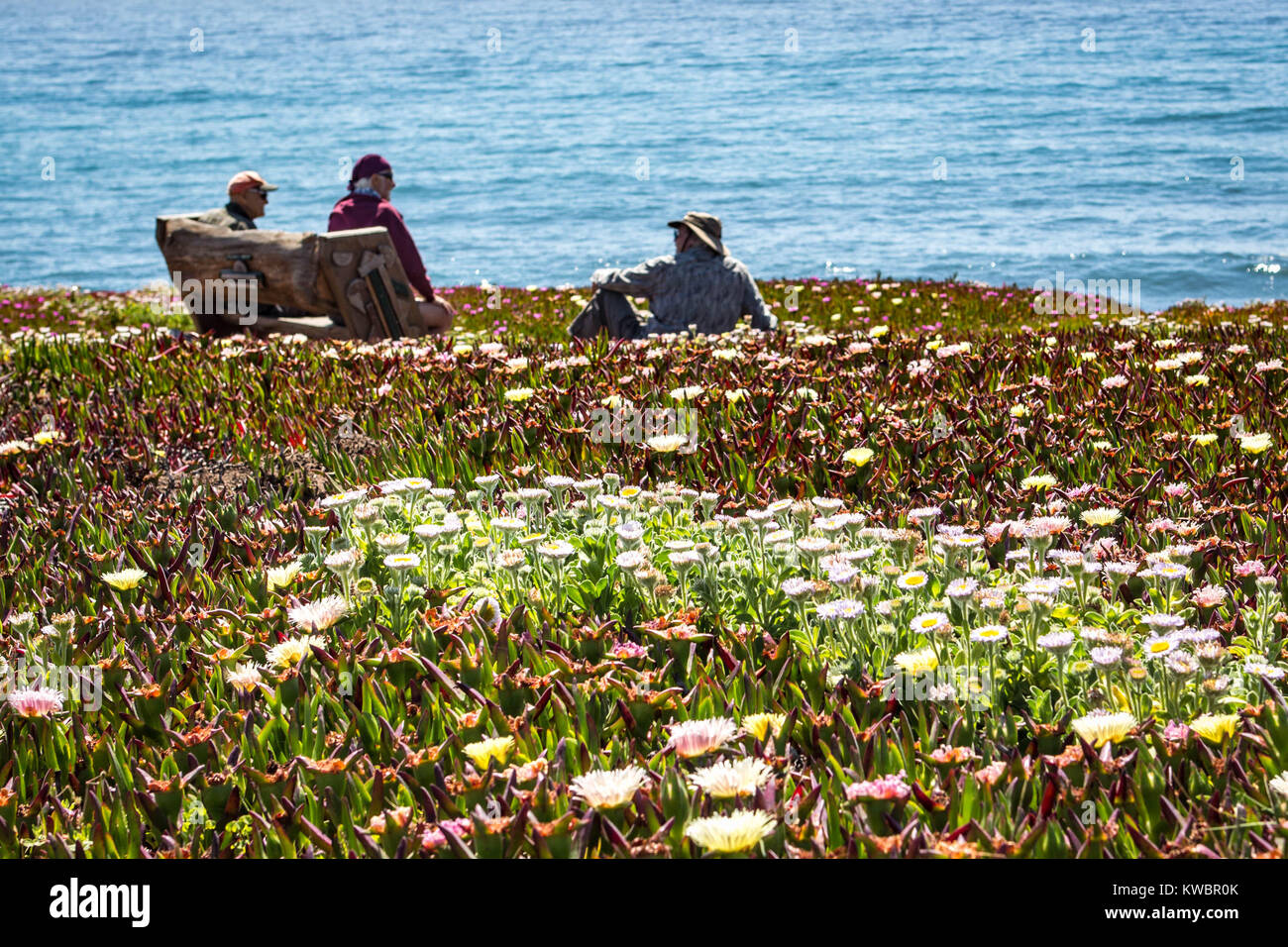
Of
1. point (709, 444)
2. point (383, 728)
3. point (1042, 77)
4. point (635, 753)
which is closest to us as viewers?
point (635, 753)

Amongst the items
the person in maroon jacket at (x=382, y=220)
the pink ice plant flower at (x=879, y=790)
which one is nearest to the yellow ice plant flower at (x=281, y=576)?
the pink ice plant flower at (x=879, y=790)

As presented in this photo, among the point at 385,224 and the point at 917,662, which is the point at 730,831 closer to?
the point at 917,662

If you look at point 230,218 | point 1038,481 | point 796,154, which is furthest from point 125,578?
point 796,154

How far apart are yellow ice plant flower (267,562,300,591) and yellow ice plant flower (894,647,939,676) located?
1.78 m

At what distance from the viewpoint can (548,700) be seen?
2518mm

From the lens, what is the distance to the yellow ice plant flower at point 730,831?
5.73 ft

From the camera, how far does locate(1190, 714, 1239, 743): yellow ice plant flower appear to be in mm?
2152

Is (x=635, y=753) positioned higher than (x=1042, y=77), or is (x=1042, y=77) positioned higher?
(x=1042, y=77)

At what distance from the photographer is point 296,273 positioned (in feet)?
35.3

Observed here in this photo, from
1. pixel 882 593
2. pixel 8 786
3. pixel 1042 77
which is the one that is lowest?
pixel 8 786
